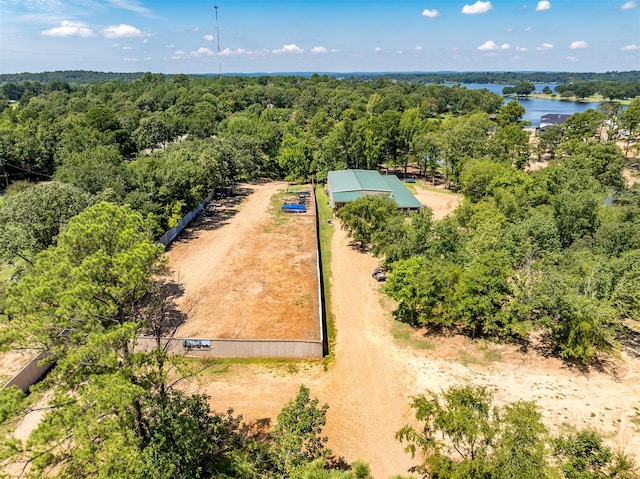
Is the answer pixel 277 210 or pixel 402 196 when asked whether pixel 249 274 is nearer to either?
pixel 277 210

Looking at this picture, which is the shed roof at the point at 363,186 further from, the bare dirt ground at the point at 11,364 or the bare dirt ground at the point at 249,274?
the bare dirt ground at the point at 11,364

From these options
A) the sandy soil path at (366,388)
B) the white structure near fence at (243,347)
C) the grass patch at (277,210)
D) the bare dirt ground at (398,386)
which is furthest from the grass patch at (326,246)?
the grass patch at (277,210)

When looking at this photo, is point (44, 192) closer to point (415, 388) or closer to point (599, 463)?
point (415, 388)

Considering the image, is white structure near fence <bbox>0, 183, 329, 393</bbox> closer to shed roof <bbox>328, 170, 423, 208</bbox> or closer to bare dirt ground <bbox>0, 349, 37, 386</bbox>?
bare dirt ground <bbox>0, 349, 37, 386</bbox>

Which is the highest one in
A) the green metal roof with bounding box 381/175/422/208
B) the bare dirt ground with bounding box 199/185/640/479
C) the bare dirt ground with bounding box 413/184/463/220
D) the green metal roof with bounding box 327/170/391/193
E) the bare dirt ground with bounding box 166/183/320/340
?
the green metal roof with bounding box 327/170/391/193

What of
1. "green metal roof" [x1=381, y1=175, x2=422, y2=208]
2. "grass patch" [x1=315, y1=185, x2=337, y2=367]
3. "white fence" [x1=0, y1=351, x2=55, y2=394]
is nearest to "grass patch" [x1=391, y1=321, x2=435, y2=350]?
"grass patch" [x1=315, y1=185, x2=337, y2=367]
